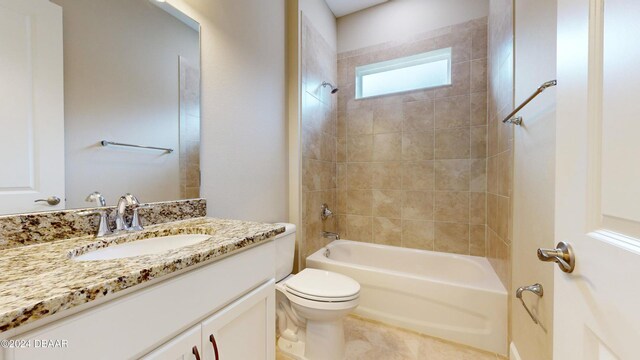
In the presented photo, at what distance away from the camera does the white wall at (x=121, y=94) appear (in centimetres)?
84

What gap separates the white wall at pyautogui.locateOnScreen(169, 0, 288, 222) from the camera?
1.32 meters

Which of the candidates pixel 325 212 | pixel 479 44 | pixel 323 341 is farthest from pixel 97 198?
pixel 479 44

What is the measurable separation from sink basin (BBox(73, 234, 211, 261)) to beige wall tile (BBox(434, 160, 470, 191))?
2044 millimetres

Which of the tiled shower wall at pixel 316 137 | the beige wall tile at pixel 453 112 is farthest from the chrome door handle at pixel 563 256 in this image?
the beige wall tile at pixel 453 112

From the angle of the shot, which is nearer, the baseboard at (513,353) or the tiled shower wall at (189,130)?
the tiled shower wall at (189,130)

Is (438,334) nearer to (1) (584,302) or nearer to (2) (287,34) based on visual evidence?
(1) (584,302)

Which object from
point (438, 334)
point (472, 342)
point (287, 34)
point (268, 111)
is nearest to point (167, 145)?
point (268, 111)


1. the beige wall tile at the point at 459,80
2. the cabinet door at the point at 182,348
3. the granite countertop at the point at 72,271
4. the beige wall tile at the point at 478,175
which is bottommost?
the cabinet door at the point at 182,348

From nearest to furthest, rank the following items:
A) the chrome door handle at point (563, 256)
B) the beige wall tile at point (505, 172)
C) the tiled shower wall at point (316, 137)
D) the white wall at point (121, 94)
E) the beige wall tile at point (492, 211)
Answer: the chrome door handle at point (563, 256), the white wall at point (121, 94), the beige wall tile at point (505, 172), the beige wall tile at point (492, 211), the tiled shower wall at point (316, 137)

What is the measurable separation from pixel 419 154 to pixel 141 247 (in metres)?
2.21

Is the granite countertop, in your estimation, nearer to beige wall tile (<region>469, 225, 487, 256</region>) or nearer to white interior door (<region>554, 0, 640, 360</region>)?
white interior door (<region>554, 0, 640, 360</region>)

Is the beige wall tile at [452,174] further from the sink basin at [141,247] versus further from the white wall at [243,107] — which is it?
the sink basin at [141,247]

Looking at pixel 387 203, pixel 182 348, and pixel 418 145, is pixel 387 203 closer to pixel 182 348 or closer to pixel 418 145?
pixel 418 145

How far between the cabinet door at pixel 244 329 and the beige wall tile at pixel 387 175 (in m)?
1.75
